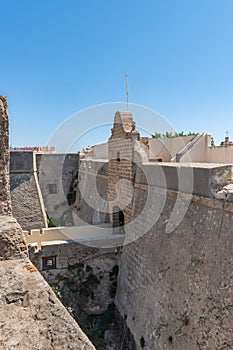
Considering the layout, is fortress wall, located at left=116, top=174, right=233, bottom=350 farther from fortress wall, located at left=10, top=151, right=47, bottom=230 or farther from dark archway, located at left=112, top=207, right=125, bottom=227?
fortress wall, located at left=10, top=151, right=47, bottom=230

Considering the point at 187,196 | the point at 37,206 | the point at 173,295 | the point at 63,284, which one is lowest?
the point at 63,284

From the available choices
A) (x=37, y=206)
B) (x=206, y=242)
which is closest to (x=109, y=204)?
(x=37, y=206)

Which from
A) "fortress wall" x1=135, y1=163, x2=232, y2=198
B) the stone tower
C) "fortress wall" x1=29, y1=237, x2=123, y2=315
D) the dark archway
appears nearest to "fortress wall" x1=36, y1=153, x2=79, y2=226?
the dark archway

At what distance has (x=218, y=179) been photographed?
18.5 ft

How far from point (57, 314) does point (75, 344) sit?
0.83ft

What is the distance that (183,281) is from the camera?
239 inches

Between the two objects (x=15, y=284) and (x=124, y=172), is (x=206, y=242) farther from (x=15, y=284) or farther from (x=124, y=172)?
(x=124, y=172)

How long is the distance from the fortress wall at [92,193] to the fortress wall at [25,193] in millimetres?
2249

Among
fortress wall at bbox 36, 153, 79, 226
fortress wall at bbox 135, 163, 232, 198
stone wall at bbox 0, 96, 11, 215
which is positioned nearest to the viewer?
stone wall at bbox 0, 96, 11, 215

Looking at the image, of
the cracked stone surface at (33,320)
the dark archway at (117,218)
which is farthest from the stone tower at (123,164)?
the cracked stone surface at (33,320)

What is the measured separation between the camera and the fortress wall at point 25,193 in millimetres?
14773

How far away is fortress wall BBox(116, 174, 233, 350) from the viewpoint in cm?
507

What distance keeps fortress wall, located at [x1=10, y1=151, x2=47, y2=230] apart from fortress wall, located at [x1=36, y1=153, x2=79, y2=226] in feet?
6.54

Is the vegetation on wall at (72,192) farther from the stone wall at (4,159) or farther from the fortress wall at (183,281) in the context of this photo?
the stone wall at (4,159)
